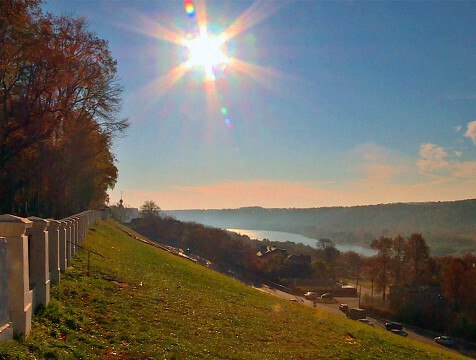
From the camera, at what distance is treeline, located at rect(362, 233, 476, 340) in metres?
49.7

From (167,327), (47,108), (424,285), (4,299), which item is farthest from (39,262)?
(424,285)

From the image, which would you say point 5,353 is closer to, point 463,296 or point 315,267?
point 463,296

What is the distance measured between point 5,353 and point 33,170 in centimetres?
2250

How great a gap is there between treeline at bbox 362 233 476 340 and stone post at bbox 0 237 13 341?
4979cm

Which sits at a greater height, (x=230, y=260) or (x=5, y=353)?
(x=5, y=353)

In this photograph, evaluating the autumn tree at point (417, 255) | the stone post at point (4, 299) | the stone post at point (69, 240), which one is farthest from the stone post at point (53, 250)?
the autumn tree at point (417, 255)

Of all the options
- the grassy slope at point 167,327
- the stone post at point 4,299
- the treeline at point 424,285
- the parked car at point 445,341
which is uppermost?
the stone post at point 4,299

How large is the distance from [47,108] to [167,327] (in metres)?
15.8

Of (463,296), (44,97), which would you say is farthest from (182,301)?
(463,296)

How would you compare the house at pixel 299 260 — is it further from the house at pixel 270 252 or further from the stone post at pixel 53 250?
the stone post at pixel 53 250

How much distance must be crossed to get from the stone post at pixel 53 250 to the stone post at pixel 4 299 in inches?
171

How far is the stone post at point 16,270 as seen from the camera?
23.7ft

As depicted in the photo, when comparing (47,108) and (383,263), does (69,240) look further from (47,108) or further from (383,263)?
(383,263)

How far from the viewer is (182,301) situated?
14.7m
